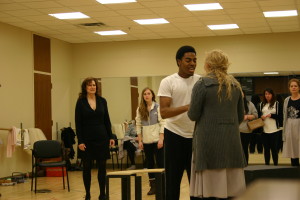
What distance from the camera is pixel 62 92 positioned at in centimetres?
1252

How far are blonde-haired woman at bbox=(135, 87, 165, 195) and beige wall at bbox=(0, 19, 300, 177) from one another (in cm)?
411

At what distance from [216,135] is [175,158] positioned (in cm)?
59

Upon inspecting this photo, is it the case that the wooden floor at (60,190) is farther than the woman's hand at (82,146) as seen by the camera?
Yes

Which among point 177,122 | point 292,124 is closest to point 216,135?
point 177,122

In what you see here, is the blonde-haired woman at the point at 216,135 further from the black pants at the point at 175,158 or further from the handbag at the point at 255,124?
the handbag at the point at 255,124

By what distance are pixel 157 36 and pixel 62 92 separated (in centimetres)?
276

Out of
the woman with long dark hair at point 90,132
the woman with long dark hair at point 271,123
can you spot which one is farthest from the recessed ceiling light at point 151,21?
the woman with long dark hair at point 90,132

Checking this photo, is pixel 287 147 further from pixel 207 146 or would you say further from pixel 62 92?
pixel 62 92

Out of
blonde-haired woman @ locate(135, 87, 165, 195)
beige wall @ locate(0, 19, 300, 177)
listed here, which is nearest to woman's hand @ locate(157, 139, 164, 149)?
blonde-haired woman @ locate(135, 87, 165, 195)

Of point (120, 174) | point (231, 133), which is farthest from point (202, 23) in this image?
point (231, 133)

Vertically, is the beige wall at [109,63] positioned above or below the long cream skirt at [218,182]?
above

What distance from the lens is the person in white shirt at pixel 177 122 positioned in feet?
12.3

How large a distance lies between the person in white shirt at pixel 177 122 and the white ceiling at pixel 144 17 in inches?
189

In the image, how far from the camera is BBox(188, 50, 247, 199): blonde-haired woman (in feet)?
10.6
